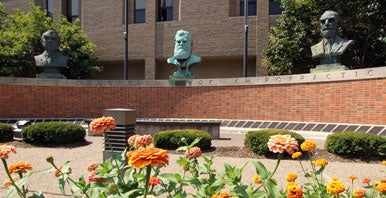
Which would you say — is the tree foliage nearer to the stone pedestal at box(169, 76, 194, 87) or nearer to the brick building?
the brick building

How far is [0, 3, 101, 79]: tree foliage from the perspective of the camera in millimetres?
17828

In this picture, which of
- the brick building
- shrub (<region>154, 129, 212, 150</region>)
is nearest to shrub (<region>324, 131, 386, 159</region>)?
shrub (<region>154, 129, 212, 150</region>)

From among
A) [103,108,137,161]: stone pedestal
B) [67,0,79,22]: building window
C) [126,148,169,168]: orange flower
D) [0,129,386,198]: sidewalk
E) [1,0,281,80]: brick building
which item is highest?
[67,0,79,22]: building window

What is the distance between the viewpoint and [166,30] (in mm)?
20719

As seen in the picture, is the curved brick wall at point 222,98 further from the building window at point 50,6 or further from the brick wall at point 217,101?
the building window at point 50,6

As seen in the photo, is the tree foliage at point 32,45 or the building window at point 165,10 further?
the building window at point 165,10

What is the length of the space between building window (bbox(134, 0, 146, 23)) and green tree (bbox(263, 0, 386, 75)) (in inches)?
421

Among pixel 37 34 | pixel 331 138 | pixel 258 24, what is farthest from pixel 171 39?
pixel 331 138

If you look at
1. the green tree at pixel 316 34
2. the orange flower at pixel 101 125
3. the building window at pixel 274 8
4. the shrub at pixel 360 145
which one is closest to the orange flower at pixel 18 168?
the orange flower at pixel 101 125

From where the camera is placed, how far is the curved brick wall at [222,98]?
995cm

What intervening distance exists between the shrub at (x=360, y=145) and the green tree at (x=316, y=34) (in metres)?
9.01

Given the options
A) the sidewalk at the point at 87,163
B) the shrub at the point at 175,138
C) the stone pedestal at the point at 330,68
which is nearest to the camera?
the sidewalk at the point at 87,163

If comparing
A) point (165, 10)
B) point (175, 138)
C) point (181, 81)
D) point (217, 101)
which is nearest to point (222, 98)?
point (217, 101)

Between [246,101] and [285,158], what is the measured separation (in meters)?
6.19
